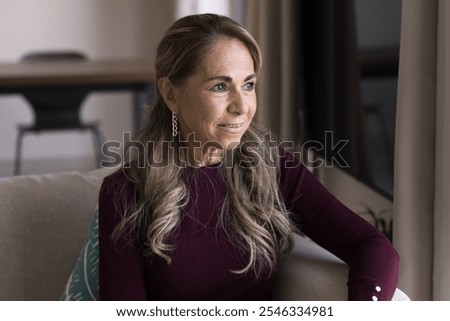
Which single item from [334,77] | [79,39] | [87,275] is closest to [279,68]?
[334,77]

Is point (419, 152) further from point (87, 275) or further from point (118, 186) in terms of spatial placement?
point (87, 275)

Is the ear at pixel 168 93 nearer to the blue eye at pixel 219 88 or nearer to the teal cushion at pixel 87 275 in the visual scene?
the blue eye at pixel 219 88

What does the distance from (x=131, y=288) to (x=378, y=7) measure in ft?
3.94

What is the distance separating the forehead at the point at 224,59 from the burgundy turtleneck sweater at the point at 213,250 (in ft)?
0.78

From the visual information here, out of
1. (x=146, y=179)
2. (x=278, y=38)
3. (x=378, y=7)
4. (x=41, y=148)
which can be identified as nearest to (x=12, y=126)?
(x=41, y=148)

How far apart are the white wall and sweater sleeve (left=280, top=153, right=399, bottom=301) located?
426 centimetres

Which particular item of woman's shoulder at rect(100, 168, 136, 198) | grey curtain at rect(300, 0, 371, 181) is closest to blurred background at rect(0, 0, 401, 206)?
grey curtain at rect(300, 0, 371, 181)

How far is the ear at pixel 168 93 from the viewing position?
5.32 feet

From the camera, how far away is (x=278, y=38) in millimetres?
3504

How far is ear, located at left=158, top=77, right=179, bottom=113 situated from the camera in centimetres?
162

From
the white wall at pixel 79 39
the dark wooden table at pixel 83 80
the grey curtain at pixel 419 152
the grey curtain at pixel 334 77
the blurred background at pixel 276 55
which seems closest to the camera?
the grey curtain at pixel 419 152

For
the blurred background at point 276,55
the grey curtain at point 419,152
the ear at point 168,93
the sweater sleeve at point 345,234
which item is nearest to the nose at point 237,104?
the ear at point 168,93

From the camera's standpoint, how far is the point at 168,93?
1638 millimetres
